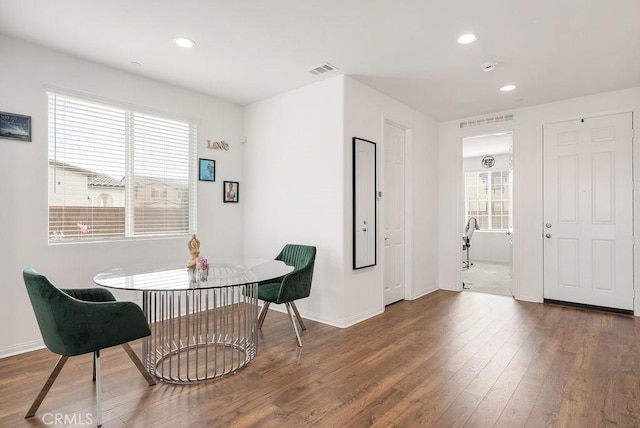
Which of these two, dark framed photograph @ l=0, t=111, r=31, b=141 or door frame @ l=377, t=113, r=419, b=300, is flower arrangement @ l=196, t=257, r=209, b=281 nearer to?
dark framed photograph @ l=0, t=111, r=31, b=141

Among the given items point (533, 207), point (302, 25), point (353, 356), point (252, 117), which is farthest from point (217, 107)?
point (533, 207)

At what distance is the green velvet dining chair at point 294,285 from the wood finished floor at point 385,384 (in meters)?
0.35

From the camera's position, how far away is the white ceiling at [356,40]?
8.13 ft

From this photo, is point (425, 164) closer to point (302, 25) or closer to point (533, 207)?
point (533, 207)

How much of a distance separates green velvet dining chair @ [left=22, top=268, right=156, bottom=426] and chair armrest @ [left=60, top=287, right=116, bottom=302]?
337 millimetres

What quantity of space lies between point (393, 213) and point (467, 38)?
2362 millimetres

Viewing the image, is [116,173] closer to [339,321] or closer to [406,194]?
[339,321]

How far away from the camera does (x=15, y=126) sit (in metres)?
2.95

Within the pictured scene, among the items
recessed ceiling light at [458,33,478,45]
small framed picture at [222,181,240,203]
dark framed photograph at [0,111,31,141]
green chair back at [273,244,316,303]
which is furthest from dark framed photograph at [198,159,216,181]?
recessed ceiling light at [458,33,478,45]

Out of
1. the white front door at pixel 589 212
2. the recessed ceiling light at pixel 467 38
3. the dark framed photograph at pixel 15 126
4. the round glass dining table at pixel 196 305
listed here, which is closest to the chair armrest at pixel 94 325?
the round glass dining table at pixel 196 305

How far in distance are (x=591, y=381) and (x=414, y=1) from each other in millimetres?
3029

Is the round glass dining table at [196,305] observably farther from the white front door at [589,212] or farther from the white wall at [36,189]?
the white front door at [589,212]

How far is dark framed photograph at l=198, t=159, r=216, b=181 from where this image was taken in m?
4.33

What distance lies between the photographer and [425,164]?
5266 mm
